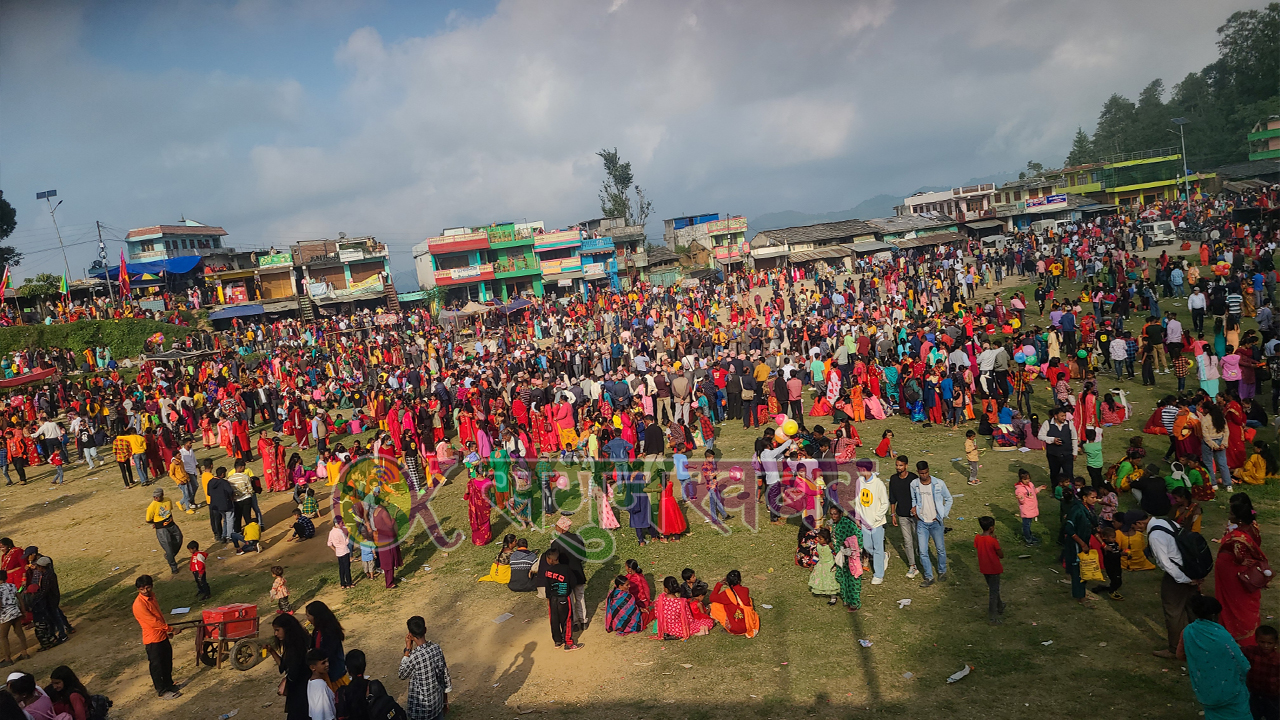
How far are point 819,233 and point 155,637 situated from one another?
48.5 m

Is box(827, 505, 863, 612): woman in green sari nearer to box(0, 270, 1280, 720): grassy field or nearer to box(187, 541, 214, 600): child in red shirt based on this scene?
box(0, 270, 1280, 720): grassy field

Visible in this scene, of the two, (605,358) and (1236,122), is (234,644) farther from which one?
(1236,122)

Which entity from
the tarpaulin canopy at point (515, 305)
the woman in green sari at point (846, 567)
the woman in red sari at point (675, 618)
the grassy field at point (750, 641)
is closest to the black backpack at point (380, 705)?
the grassy field at point (750, 641)

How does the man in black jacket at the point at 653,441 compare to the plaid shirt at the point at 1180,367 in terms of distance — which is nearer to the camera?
the man in black jacket at the point at 653,441

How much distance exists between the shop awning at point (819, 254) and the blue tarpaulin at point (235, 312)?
33.1 meters

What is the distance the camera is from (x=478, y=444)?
17.7 m

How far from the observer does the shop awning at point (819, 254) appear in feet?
160

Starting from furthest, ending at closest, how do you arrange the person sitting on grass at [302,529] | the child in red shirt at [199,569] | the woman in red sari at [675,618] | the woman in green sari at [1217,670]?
the person sitting on grass at [302,529] < the child in red shirt at [199,569] < the woman in red sari at [675,618] < the woman in green sari at [1217,670]

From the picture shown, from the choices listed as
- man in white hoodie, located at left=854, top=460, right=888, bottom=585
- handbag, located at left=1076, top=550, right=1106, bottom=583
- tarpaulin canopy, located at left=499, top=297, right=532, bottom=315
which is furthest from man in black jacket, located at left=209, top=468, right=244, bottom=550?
tarpaulin canopy, located at left=499, top=297, right=532, bottom=315

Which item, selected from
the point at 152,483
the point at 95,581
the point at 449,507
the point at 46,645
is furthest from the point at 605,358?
the point at 46,645

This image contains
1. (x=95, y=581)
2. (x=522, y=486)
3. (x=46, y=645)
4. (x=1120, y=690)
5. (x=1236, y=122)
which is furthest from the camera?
Answer: (x=1236, y=122)

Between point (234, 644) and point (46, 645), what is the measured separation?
3446 mm

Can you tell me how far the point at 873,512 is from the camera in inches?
365

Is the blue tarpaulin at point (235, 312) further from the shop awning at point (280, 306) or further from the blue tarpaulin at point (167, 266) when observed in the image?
the blue tarpaulin at point (167, 266)
